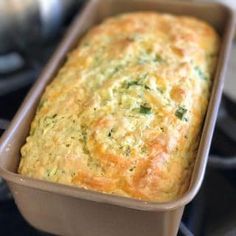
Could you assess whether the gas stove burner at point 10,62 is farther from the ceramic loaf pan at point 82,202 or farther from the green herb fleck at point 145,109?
the green herb fleck at point 145,109

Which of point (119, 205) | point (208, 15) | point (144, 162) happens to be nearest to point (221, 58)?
point (208, 15)

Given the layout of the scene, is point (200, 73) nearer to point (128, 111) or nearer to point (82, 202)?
point (128, 111)

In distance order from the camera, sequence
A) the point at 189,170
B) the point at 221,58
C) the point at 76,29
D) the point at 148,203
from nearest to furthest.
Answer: the point at 148,203, the point at 189,170, the point at 221,58, the point at 76,29

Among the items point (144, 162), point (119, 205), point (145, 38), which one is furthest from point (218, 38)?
point (119, 205)

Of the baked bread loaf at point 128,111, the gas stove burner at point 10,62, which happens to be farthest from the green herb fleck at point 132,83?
the gas stove burner at point 10,62

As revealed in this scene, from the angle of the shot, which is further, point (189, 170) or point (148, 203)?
point (189, 170)

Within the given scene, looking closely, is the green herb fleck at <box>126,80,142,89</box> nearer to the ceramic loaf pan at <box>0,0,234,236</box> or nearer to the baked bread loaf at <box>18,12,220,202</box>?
the baked bread loaf at <box>18,12,220,202</box>

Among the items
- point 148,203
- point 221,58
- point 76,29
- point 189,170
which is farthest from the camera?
point 76,29

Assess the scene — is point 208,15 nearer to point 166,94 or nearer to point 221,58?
point 221,58
